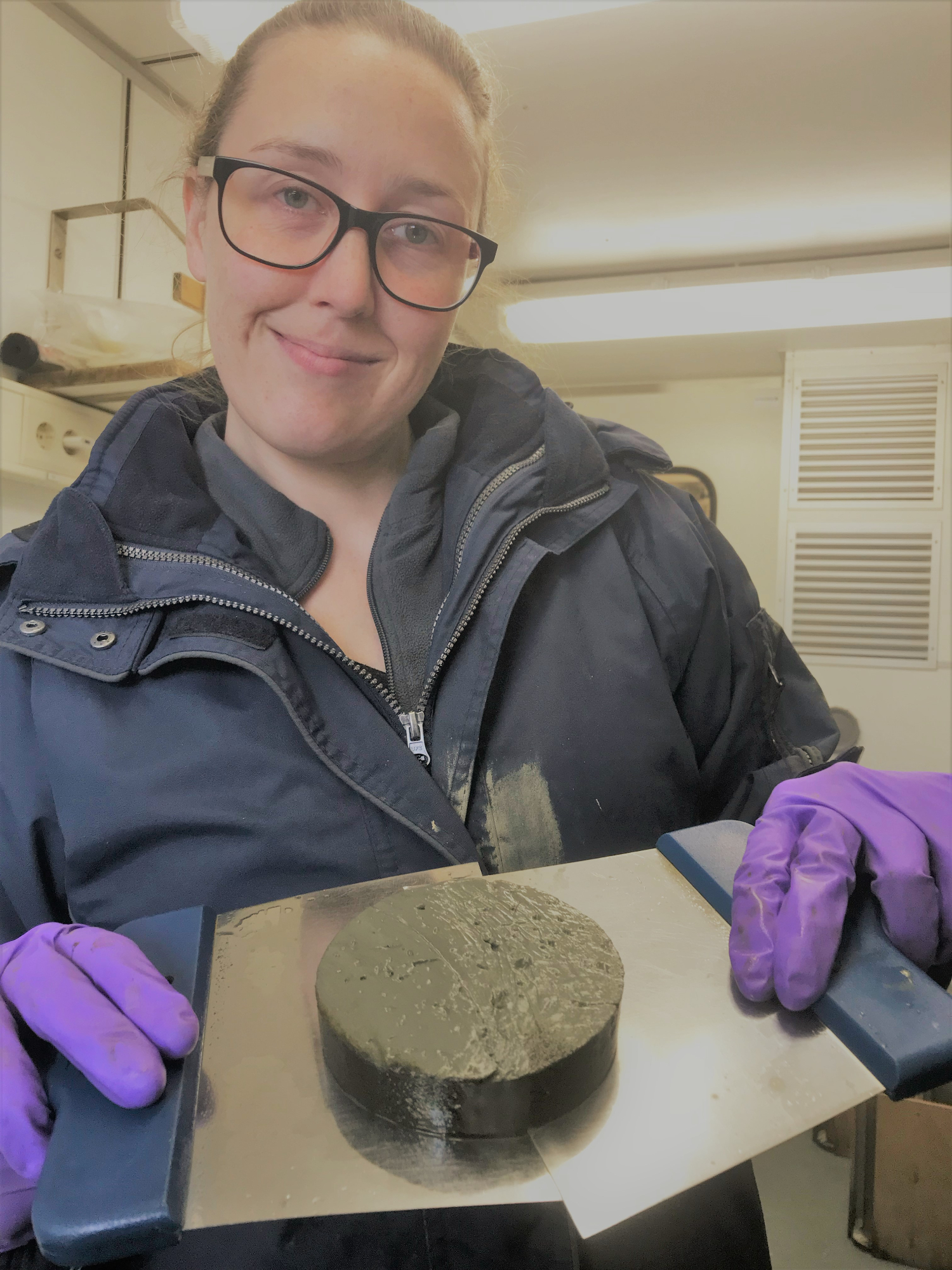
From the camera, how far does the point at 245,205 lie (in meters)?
0.84

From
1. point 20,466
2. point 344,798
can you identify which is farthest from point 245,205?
point 20,466

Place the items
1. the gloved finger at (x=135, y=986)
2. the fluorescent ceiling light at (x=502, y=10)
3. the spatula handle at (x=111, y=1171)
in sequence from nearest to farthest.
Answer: the spatula handle at (x=111, y=1171) → the gloved finger at (x=135, y=986) → the fluorescent ceiling light at (x=502, y=10)

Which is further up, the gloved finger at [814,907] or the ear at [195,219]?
the ear at [195,219]

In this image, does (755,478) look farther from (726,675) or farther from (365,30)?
(365,30)

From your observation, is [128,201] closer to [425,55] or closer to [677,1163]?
[425,55]

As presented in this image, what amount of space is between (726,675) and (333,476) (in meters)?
0.53

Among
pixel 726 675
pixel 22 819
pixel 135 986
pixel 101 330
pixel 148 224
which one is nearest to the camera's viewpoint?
pixel 135 986

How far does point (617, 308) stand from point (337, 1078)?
2.93m

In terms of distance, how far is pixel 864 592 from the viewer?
3.47m

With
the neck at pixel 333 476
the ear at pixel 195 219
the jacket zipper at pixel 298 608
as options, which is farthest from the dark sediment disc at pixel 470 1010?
the ear at pixel 195 219

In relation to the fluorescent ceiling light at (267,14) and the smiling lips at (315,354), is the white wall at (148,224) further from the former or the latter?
the smiling lips at (315,354)

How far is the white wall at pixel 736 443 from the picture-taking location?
3.85 m

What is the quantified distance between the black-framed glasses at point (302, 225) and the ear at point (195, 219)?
0.05 m

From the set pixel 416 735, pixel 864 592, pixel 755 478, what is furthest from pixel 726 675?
pixel 755 478
